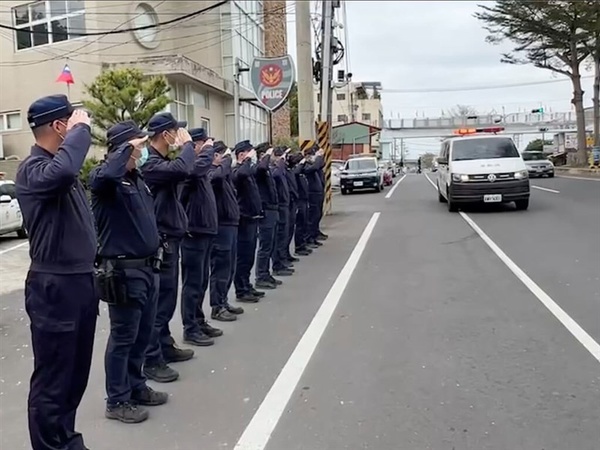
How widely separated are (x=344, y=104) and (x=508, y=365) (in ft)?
369

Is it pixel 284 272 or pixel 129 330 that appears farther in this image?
pixel 284 272

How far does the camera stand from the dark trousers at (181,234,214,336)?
5.82 m

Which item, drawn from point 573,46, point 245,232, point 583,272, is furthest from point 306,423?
point 573,46

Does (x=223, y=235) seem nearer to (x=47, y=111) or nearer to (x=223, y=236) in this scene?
(x=223, y=236)

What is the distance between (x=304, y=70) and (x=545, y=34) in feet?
93.1

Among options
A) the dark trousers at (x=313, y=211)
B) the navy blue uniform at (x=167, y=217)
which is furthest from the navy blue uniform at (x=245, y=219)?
the dark trousers at (x=313, y=211)

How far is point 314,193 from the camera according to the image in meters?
12.2

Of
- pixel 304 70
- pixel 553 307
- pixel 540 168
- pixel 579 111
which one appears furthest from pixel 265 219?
pixel 579 111

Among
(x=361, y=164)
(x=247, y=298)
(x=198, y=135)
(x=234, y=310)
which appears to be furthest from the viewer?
(x=361, y=164)

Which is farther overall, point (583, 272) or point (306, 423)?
point (583, 272)

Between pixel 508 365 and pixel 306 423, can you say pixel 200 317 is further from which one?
pixel 508 365

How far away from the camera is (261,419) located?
4.23 m

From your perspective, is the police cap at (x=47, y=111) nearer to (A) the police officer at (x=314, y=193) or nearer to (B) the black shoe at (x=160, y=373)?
(B) the black shoe at (x=160, y=373)

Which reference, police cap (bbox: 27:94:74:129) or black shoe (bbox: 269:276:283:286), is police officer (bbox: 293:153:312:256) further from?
police cap (bbox: 27:94:74:129)
